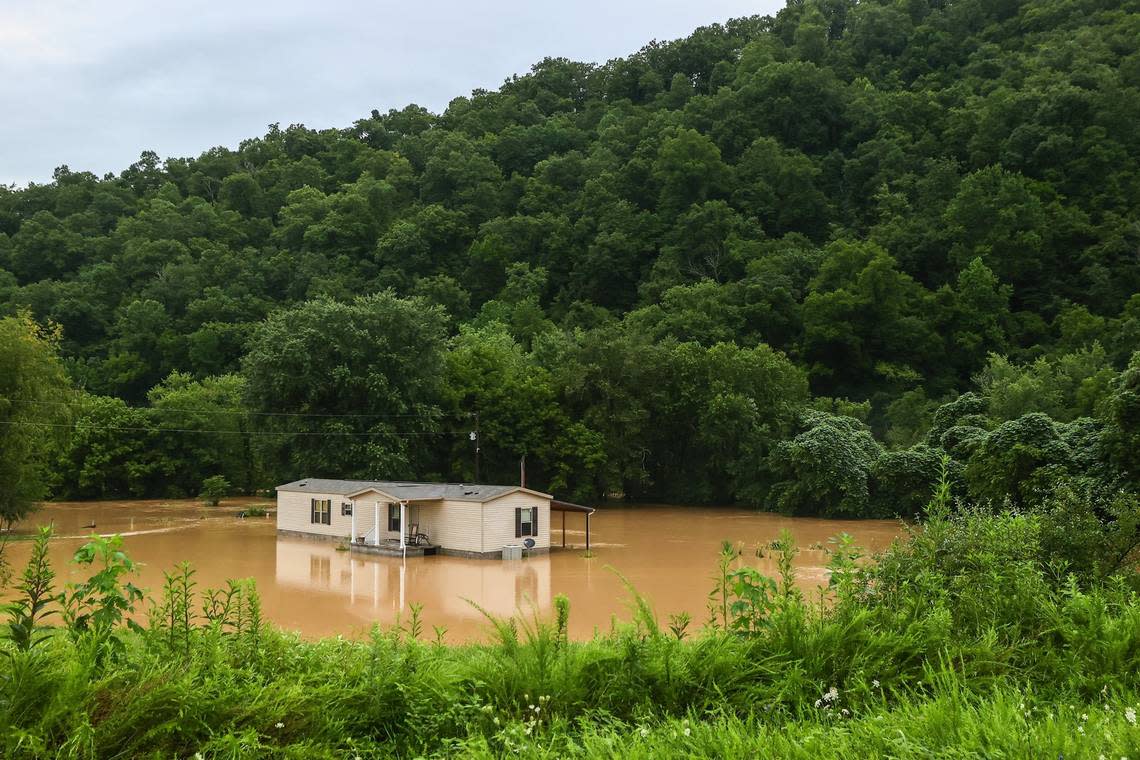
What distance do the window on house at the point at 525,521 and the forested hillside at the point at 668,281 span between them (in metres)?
11.4

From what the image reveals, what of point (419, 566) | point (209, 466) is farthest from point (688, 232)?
point (419, 566)

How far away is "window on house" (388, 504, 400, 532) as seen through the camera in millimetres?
30109

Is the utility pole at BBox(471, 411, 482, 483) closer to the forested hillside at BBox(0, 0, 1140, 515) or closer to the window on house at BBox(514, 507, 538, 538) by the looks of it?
the forested hillside at BBox(0, 0, 1140, 515)

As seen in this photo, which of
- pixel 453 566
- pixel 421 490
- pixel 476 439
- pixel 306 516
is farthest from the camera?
pixel 476 439

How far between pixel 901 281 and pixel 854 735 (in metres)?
55.2

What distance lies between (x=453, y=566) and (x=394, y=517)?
433 centimetres

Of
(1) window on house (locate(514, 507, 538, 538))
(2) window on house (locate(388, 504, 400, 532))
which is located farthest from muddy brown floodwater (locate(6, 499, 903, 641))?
(2) window on house (locate(388, 504, 400, 532))

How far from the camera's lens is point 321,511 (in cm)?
3306

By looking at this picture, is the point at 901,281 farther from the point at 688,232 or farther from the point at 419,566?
the point at 419,566

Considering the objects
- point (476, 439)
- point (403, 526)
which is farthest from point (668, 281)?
point (403, 526)

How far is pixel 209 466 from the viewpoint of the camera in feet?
165

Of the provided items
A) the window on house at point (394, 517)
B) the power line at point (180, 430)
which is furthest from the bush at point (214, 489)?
the window on house at point (394, 517)

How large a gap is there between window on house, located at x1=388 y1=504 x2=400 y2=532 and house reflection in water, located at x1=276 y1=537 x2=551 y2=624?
59.5 inches

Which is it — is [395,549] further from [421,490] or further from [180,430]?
[180,430]
